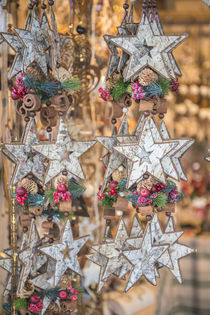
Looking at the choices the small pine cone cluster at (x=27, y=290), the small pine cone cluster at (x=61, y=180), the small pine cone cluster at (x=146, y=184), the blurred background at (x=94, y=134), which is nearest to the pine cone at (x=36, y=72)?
the blurred background at (x=94, y=134)

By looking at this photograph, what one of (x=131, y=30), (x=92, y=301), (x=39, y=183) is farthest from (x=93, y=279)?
(x=131, y=30)

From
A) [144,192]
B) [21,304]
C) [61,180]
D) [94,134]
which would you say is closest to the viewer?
[144,192]

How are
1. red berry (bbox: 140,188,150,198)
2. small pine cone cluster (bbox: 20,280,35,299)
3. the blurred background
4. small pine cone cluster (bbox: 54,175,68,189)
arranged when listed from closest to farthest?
red berry (bbox: 140,188,150,198) → small pine cone cluster (bbox: 54,175,68,189) → small pine cone cluster (bbox: 20,280,35,299) → the blurred background

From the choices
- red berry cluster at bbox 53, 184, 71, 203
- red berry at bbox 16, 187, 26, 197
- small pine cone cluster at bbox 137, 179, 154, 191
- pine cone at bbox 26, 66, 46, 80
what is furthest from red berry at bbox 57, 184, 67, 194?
pine cone at bbox 26, 66, 46, 80

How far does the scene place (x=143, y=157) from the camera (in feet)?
4.48

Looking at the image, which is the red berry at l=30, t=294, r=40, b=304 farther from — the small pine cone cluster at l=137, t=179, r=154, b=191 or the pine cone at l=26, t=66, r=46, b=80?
the pine cone at l=26, t=66, r=46, b=80

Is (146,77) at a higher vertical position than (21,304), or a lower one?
higher

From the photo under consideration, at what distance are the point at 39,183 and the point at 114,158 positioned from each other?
→ 23 centimetres

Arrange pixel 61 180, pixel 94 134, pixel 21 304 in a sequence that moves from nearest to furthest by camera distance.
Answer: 1. pixel 61 180
2. pixel 21 304
3. pixel 94 134

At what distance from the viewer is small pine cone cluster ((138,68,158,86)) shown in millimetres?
1359

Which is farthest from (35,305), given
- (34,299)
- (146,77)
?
(146,77)

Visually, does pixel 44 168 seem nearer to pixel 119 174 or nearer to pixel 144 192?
pixel 119 174

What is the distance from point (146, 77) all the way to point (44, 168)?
40cm

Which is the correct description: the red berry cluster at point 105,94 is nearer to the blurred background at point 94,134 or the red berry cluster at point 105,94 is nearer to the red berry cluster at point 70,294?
the blurred background at point 94,134
